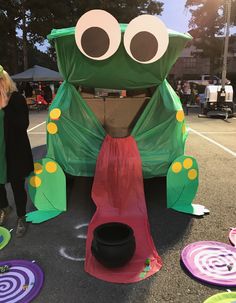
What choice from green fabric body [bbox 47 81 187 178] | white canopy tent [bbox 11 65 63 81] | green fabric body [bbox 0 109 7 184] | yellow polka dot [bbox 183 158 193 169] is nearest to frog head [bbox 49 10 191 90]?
green fabric body [bbox 47 81 187 178]

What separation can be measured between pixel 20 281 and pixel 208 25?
101ft

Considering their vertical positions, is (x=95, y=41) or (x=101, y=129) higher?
(x=95, y=41)

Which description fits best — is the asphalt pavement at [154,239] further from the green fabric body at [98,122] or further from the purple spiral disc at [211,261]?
the green fabric body at [98,122]

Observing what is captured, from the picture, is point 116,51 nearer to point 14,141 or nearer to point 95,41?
point 95,41

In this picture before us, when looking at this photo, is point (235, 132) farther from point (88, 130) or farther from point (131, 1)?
point (131, 1)

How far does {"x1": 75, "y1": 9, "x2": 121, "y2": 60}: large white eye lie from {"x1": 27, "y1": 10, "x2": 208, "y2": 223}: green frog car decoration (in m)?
0.02

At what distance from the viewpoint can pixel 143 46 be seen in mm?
3832

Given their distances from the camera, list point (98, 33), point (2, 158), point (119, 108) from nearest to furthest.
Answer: point (2, 158) → point (98, 33) → point (119, 108)

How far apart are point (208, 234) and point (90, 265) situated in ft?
4.37

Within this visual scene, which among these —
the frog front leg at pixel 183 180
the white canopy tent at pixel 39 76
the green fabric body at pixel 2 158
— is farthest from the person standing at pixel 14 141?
the white canopy tent at pixel 39 76

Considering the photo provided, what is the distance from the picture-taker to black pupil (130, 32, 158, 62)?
3.81 meters

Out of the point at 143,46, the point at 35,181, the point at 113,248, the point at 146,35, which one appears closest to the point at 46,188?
the point at 35,181

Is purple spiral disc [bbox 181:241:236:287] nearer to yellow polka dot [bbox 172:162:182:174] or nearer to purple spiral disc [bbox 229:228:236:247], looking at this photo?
purple spiral disc [bbox 229:228:236:247]

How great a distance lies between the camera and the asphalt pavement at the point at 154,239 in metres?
2.59
